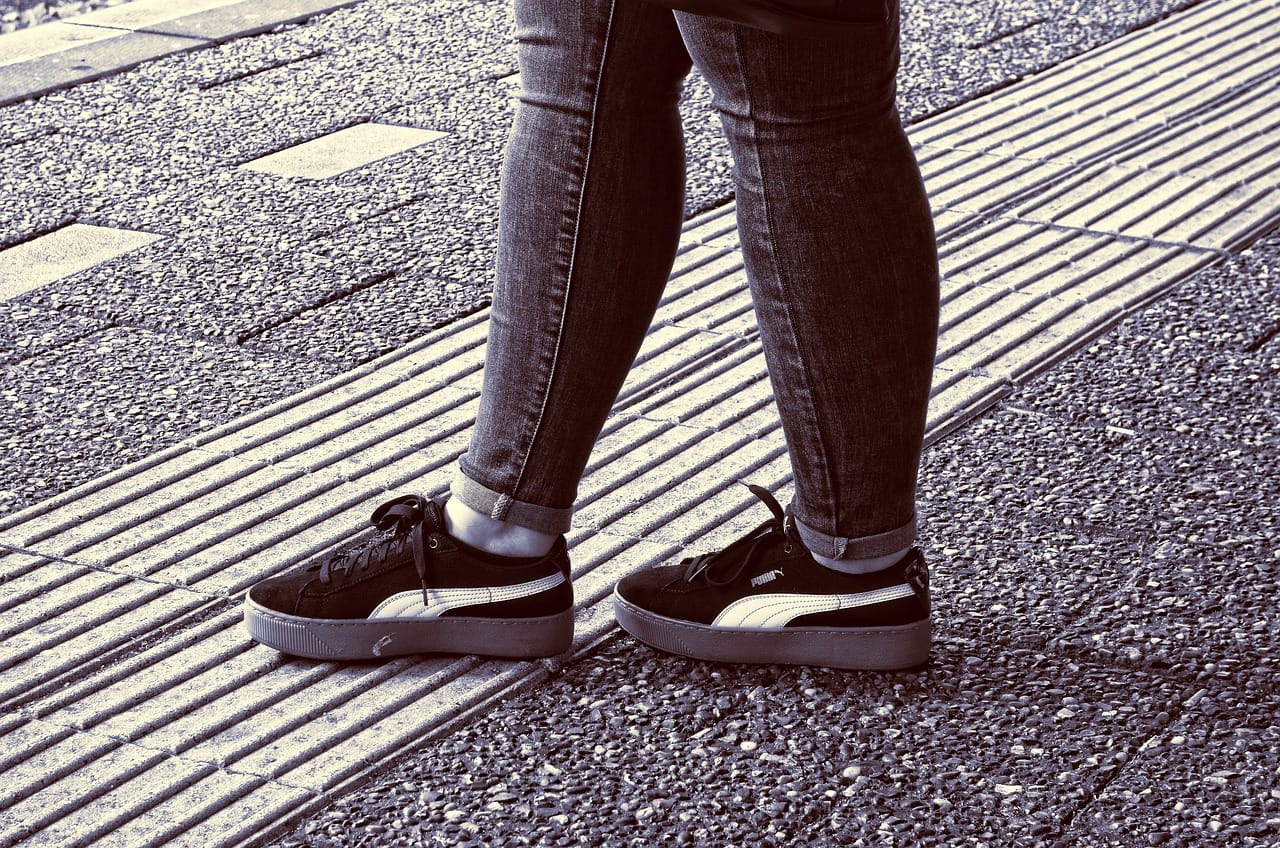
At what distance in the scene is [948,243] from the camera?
127 inches

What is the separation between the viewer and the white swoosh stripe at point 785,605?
5.95 feet

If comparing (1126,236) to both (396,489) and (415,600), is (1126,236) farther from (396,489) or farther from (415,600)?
(415,600)

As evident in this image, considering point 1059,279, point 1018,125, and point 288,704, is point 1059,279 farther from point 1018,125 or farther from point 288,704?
point 288,704

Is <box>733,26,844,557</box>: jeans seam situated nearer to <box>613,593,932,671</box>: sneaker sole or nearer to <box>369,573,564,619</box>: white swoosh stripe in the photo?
<box>613,593,932,671</box>: sneaker sole

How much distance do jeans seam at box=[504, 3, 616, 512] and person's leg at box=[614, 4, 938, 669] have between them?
0.37ft

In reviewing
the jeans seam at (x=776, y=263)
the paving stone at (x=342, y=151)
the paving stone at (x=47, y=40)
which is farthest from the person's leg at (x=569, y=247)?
the paving stone at (x=47, y=40)

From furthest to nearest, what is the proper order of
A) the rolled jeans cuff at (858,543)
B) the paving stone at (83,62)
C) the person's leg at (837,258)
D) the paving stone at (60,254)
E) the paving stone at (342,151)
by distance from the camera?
the paving stone at (83,62), the paving stone at (342,151), the paving stone at (60,254), the rolled jeans cuff at (858,543), the person's leg at (837,258)

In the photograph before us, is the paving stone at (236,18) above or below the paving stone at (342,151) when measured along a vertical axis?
above

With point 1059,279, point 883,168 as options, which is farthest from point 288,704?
point 1059,279

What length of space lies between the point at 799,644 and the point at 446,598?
15.3 inches

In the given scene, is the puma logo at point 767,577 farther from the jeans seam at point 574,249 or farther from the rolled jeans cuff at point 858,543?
the jeans seam at point 574,249

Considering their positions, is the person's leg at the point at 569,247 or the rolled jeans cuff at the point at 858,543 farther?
the rolled jeans cuff at the point at 858,543

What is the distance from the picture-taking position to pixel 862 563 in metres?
1.82

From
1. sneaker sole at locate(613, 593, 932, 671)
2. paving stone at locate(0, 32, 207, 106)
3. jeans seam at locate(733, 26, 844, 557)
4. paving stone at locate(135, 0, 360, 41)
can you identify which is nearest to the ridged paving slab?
sneaker sole at locate(613, 593, 932, 671)
